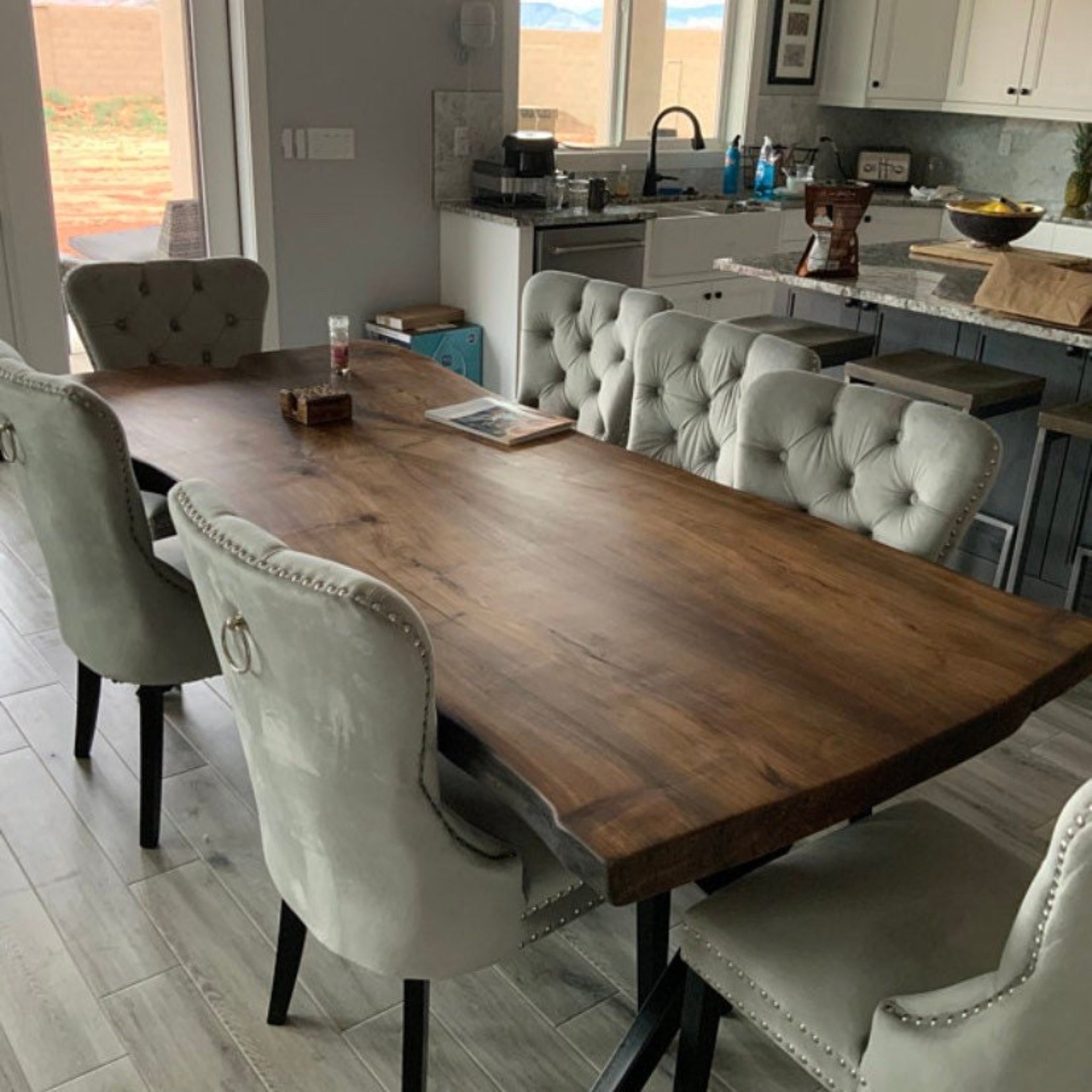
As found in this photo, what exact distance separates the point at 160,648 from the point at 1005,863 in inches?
56.7

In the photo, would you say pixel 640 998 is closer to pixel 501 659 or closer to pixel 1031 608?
pixel 501 659

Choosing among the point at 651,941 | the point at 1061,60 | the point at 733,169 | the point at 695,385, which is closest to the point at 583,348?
the point at 695,385

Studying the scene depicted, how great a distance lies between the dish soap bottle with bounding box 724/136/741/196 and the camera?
555 cm

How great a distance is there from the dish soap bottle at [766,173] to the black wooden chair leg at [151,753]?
4.31m

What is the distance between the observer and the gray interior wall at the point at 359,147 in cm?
431

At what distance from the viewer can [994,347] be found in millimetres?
3248

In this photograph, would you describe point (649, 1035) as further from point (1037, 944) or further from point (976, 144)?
point (976, 144)

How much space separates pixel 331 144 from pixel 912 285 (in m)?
2.35

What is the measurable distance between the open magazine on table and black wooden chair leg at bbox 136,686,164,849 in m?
0.80

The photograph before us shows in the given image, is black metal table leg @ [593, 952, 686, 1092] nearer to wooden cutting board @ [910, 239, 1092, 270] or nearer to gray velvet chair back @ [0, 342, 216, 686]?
gray velvet chair back @ [0, 342, 216, 686]

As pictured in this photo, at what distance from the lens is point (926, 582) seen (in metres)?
1.76

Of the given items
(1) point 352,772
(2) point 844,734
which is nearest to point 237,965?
(1) point 352,772

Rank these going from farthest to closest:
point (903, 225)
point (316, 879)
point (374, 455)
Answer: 1. point (903, 225)
2. point (374, 455)
3. point (316, 879)

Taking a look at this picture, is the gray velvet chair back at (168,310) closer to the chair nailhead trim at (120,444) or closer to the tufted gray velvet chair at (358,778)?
the chair nailhead trim at (120,444)
